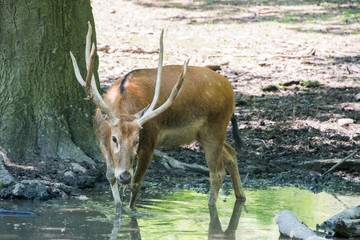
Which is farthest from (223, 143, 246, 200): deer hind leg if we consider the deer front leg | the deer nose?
the deer nose

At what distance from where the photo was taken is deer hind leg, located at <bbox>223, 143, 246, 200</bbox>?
312 inches

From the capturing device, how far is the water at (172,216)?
6.02 m

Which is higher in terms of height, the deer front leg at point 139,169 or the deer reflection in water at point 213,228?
the deer front leg at point 139,169

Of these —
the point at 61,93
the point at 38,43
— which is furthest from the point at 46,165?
the point at 38,43

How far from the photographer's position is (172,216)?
22.2 ft

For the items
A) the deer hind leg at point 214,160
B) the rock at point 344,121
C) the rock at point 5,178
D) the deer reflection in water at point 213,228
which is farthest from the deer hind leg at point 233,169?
the rock at point 344,121

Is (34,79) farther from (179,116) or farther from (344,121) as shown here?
(344,121)

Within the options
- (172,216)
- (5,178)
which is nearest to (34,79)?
(5,178)

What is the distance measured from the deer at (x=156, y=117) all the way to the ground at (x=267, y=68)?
0.96 meters

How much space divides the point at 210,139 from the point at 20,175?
244cm

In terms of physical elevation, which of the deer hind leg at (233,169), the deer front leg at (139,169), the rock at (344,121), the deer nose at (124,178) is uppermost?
the deer nose at (124,178)

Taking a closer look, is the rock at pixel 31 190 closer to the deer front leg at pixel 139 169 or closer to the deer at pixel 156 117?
the deer at pixel 156 117

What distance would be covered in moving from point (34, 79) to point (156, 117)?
2.09m

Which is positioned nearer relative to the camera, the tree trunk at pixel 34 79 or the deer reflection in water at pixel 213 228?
the deer reflection in water at pixel 213 228
